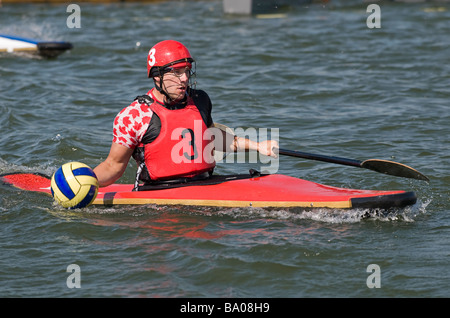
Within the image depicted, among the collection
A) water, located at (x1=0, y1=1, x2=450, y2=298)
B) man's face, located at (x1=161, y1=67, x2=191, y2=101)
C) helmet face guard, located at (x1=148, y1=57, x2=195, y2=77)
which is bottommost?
water, located at (x1=0, y1=1, x2=450, y2=298)

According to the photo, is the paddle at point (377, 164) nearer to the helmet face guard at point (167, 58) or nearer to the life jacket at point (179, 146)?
the life jacket at point (179, 146)

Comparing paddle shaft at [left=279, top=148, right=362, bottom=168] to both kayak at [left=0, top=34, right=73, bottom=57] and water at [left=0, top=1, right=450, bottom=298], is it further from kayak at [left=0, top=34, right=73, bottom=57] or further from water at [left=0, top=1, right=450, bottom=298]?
Answer: kayak at [left=0, top=34, right=73, bottom=57]

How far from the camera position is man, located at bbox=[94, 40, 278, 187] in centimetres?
582

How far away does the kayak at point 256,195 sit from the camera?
5.72 meters

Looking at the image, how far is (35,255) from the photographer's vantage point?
5.41m

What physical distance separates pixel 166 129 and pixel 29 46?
8.29 metres

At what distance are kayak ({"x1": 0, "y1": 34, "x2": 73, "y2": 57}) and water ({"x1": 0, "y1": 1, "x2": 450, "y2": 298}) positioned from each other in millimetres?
251

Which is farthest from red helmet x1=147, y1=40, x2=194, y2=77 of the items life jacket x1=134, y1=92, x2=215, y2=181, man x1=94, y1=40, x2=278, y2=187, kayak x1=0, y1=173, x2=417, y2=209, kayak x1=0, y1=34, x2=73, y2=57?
kayak x1=0, y1=34, x2=73, y2=57

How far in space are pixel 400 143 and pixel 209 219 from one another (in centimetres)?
354

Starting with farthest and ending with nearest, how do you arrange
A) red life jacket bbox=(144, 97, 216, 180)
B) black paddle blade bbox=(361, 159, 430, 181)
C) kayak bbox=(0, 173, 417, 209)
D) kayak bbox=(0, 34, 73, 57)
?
1. kayak bbox=(0, 34, 73, 57)
2. black paddle blade bbox=(361, 159, 430, 181)
3. red life jacket bbox=(144, 97, 216, 180)
4. kayak bbox=(0, 173, 417, 209)

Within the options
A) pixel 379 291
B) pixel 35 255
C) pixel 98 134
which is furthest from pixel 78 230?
pixel 98 134

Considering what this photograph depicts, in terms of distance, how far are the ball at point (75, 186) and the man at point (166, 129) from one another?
0.11m
